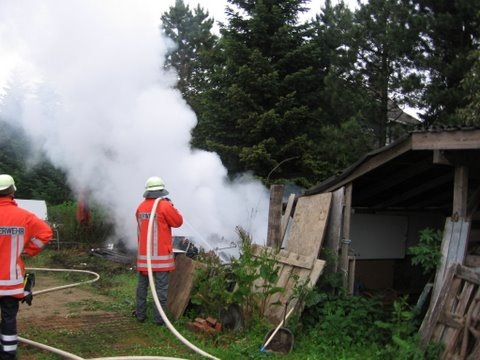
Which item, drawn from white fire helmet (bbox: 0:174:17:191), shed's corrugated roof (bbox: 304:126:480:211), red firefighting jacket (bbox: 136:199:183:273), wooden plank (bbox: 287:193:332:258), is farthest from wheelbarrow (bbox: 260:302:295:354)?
white fire helmet (bbox: 0:174:17:191)

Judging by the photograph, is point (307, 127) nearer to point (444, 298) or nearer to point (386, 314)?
point (386, 314)

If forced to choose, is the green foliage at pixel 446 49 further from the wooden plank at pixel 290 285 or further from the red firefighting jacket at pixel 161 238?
the red firefighting jacket at pixel 161 238

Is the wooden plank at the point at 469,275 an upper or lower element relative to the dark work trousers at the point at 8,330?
upper

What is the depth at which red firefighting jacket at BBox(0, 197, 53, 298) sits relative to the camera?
4902mm

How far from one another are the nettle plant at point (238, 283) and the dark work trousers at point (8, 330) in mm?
2293

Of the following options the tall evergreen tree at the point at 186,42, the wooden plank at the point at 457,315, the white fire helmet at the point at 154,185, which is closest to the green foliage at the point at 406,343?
the wooden plank at the point at 457,315

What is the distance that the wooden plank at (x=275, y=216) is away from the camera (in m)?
7.55

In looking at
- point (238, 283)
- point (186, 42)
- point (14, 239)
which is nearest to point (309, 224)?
point (238, 283)

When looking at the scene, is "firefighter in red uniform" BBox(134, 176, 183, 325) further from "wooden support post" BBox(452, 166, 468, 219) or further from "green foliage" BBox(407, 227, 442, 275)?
"wooden support post" BBox(452, 166, 468, 219)

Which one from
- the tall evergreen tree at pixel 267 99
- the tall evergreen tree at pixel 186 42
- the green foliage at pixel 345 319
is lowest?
the green foliage at pixel 345 319

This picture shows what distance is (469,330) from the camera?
4.89 meters

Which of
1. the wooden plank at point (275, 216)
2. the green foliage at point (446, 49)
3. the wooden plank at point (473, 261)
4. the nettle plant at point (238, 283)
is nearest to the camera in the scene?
the wooden plank at point (473, 261)

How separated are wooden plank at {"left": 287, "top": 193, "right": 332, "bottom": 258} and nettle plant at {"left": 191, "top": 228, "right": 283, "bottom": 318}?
1.84 ft

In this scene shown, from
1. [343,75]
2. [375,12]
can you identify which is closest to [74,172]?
[343,75]
